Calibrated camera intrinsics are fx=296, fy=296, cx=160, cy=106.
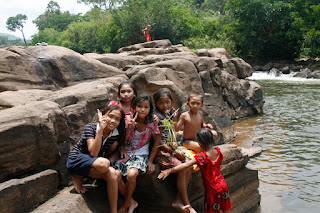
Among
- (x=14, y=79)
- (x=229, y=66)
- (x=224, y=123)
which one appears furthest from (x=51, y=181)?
(x=229, y=66)

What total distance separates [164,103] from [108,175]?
1300 millimetres

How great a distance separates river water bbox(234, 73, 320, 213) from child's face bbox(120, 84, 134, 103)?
2.36 meters

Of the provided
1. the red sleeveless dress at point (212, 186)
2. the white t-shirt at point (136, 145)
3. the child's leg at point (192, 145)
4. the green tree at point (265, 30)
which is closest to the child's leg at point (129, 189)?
the white t-shirt at point (136, 145)

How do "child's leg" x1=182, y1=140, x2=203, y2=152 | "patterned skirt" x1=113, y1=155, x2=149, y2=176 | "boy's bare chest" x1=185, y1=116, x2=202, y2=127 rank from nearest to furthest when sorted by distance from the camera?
"patterned skirt" x1=113, y1=155, x2=149, y2=176 < "child's leg" x1=182, y1=140, x2=203, y2=152 < "boy's bare chest" x1=185, y1=116, x2=202, y2=127

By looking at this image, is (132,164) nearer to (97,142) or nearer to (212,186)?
(97,142)

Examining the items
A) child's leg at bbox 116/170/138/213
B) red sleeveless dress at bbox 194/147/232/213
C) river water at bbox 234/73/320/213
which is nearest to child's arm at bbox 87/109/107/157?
child's leg at bbox 116/170/138/213

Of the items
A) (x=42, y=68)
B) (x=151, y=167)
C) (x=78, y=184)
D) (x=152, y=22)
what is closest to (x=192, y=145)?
(x=151, y=167)

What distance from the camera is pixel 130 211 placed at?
3.12 meters

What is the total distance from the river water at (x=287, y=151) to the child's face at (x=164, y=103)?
1923 millimetres

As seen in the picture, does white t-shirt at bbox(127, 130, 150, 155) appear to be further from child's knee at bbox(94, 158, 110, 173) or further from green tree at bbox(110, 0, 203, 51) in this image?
green tree at bbox(110, 0, 203, 51)

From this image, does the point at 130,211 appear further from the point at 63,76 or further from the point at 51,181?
the point at 63,76

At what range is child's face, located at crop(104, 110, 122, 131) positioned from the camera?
314 centimetres

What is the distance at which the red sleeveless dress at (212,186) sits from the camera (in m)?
3.43

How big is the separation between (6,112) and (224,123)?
17.8 feet
